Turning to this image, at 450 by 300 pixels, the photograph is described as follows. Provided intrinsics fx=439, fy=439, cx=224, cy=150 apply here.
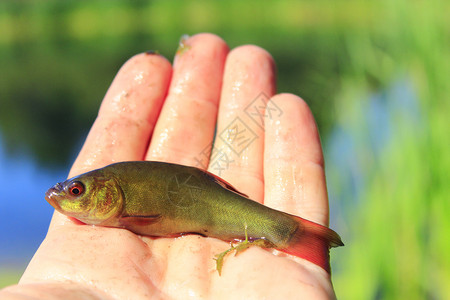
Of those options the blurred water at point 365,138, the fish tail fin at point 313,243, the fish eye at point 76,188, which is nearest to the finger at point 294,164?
the fish tail fin at point 313,243

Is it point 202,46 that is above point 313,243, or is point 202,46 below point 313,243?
above

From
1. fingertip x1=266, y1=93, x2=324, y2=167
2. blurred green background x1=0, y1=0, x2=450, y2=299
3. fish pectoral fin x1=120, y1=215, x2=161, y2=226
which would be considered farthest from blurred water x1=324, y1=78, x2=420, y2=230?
fish pectoral fin x1=120, y1=215, x2=161, y2=226

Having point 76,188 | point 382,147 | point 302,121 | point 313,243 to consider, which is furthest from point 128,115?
point 382,147

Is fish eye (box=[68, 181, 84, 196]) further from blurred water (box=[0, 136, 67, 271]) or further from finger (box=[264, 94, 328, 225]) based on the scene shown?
blurred water (box=[0, 136, 67, 271])

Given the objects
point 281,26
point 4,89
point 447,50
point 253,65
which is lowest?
point 4,89

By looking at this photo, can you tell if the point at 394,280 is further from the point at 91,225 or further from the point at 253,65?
the point at 91,225

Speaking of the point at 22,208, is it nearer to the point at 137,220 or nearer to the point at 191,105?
the point at 191,105

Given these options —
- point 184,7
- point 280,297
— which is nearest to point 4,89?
point 184,7
